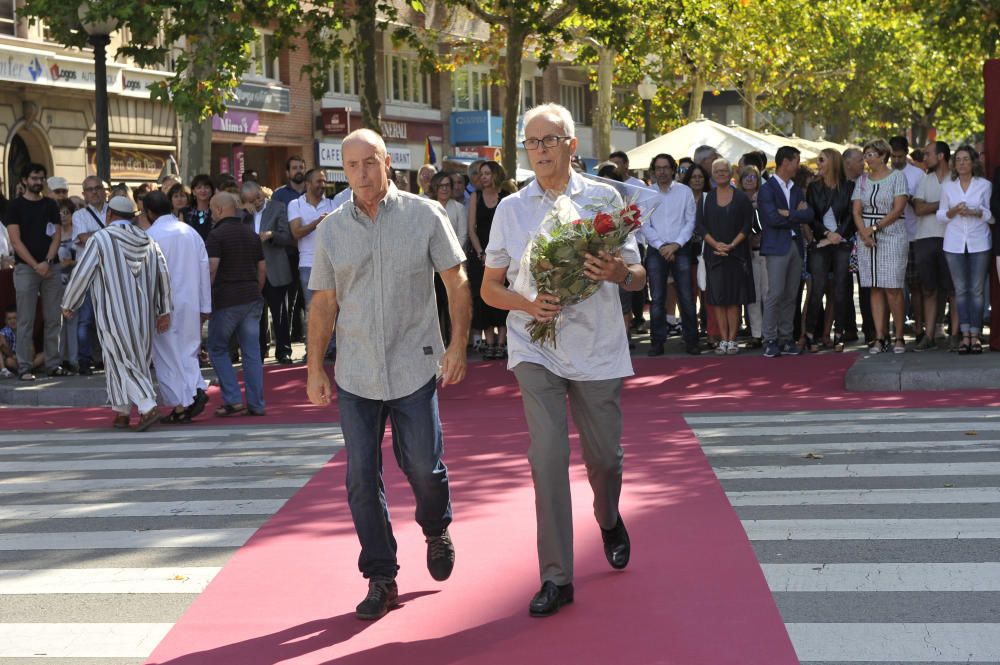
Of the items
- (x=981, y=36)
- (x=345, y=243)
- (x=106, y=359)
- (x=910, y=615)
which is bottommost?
(x=910, y=615)

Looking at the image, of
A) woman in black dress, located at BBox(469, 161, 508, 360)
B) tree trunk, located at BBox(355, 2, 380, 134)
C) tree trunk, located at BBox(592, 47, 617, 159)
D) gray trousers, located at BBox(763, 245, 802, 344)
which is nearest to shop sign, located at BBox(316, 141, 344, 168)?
tree trunk, located at BBox(592, 47, 617, 159)


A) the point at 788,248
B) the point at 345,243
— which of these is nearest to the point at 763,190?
the point at 788,248

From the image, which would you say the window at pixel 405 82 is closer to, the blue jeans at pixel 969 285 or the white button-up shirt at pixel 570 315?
the blue jeans at pixel 969 285

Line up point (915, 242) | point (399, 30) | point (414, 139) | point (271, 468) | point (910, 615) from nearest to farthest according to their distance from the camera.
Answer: point (910, 615), point (271, 468), point (915, 242), point (399, 30), point (414, 139)

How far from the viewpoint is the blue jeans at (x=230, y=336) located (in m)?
13.3

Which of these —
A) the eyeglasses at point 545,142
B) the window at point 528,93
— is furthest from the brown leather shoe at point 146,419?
the window at point 528,93

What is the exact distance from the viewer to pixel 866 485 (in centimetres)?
890

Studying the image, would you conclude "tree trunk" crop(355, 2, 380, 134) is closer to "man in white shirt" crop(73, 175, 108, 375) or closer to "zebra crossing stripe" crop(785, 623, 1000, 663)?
"man in white shirt" crop(73, 175, 108, 375)

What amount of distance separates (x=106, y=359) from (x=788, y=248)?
24.5ft

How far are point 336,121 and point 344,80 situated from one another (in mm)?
2549

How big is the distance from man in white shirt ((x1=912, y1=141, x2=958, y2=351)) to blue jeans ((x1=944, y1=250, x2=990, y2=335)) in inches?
19.2

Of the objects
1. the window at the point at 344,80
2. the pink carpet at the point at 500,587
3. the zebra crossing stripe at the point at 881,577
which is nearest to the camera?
the pink carpet at the point at 500,587

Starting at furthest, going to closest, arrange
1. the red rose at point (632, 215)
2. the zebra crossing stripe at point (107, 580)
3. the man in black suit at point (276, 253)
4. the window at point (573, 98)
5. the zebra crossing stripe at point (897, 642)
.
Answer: the window at point (573, 98), the man in black suit at point (276, 253), the zebra crossing stripe at point (107, 580), the red rose at point (632, 215), the zebra crossing stripe at point (897, 642)

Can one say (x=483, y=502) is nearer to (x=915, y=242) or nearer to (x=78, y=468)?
(x=78, y=468)
